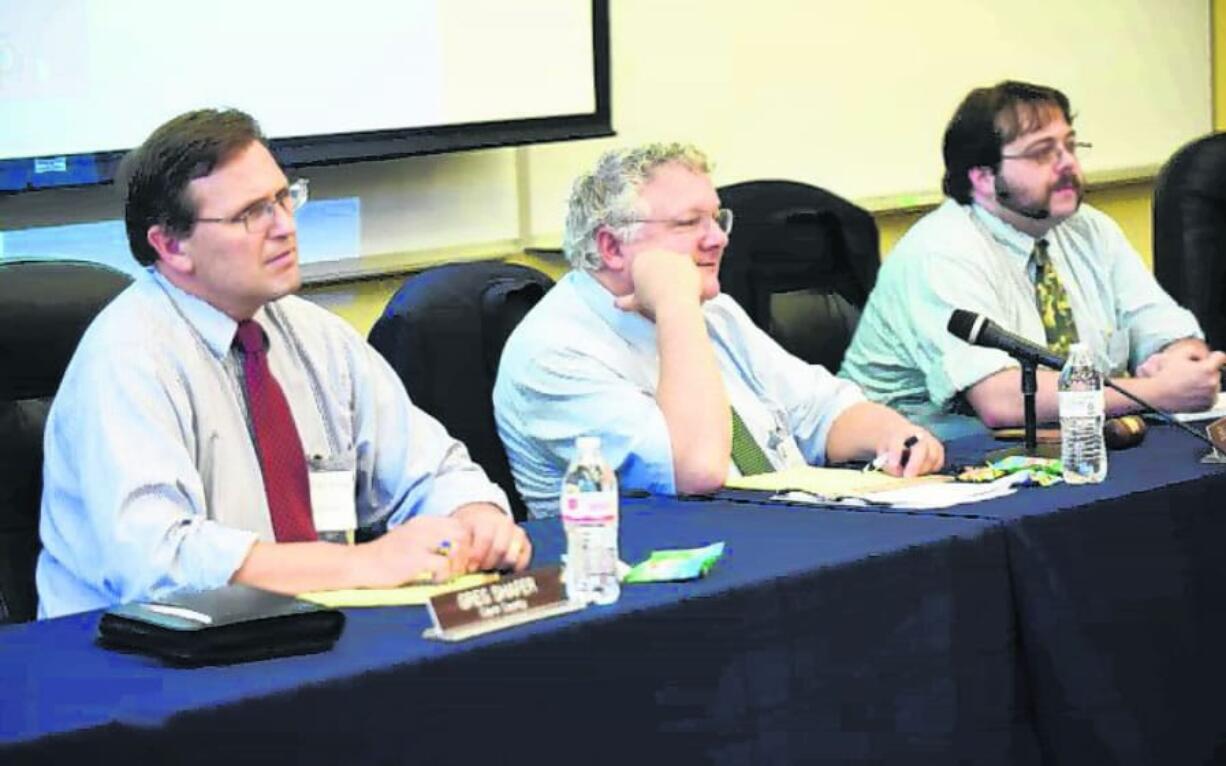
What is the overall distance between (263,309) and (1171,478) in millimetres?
1294

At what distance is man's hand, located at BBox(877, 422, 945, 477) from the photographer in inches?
128

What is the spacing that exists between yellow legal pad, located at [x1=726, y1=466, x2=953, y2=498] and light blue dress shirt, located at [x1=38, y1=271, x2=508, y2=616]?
1.43 ft

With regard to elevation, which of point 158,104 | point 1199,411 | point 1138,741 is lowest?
point 1138,741

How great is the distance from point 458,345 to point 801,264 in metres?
1.03

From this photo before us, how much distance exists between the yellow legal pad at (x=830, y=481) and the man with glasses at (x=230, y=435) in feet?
1.46

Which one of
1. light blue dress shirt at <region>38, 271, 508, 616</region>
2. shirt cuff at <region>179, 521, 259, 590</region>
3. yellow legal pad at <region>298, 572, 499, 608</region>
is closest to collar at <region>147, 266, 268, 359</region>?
light blue dress shirt at <region>38, 271, 508, 616</region>

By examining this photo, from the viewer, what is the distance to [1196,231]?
15.8 feet

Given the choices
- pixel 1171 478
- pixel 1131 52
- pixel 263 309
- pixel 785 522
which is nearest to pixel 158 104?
pixel 263 309

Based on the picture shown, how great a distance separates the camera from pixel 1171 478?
301 centimetres

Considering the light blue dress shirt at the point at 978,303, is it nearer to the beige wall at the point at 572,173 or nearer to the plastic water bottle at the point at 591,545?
the beige wall at the point at 572,173

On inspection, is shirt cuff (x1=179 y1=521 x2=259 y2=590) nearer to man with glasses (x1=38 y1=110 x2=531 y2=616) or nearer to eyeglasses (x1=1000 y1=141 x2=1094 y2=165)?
man with glasses (x1=38 y1=110 x2=531 y2=616)

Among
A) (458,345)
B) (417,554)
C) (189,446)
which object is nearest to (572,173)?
(458,345)

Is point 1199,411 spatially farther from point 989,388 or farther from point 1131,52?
point 1131,52

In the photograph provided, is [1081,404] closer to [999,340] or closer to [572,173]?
[999,340]
